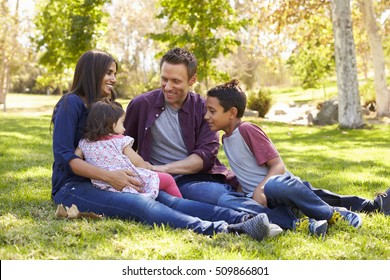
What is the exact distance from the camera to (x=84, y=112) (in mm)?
4426

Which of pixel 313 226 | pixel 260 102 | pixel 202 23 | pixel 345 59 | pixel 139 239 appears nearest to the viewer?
pixel 139 239

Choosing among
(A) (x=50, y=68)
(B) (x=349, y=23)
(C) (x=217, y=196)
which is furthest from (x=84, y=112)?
(A) (x=50, y=68)

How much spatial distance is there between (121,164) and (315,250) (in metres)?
1.69

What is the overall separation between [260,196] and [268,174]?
19cm

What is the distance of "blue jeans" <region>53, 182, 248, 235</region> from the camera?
12.4 feet

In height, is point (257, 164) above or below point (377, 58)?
below

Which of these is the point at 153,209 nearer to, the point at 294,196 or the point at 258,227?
the point at 258,227

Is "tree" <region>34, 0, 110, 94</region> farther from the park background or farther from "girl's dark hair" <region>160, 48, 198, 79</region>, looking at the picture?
"girl's dark hair" <region>160, 48, 198, 79</region>

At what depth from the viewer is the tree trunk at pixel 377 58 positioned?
1697cm

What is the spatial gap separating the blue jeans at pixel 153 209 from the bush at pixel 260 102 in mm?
15946

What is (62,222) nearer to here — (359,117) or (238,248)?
(238,248)

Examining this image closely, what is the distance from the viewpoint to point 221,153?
948 centimetres

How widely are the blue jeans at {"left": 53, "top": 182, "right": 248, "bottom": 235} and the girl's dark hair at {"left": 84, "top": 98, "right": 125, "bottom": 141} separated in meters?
0.39

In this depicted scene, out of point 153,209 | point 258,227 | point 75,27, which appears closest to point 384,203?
point 258,227
